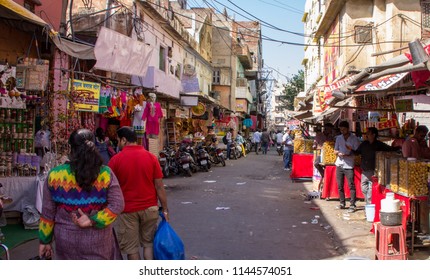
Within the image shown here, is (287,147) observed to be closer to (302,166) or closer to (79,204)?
(302,166)

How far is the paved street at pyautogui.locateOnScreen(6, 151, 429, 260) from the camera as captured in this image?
19.6ft

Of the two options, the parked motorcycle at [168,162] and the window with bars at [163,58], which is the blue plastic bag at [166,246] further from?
the window with bars at [163,58]

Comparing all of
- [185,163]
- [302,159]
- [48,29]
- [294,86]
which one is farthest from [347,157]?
[294,86]

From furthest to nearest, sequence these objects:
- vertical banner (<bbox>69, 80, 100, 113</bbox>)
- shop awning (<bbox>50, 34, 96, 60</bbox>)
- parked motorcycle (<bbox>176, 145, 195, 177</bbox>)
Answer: parked motorcycle (<bbox>176, 145, 195, 177</bbox>) < vertical banner (<bbox>69, 80, 100, 113</bbox>) < shop awning (<bbox>50, 34, 96, 60</bbox>)

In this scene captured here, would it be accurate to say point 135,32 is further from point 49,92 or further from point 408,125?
point 408,125

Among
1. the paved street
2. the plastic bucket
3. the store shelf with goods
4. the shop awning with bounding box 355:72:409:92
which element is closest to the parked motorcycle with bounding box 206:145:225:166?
the store shelf with goods

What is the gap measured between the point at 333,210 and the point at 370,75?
13.7 feet

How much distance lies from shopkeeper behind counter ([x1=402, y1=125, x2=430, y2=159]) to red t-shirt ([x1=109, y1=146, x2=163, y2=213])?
174 inches

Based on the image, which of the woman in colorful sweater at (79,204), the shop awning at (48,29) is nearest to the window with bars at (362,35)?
the shop awning at (48,29)

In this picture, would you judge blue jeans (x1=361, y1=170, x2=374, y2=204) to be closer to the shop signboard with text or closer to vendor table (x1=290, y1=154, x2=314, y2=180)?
the shop signboard with text

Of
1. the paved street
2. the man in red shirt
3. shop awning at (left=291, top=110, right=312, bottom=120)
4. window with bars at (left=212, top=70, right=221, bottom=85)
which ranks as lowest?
the paved street

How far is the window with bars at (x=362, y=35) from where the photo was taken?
1689 cm

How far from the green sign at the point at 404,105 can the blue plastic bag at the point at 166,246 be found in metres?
4.82

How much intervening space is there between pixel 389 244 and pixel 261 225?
2664mm
